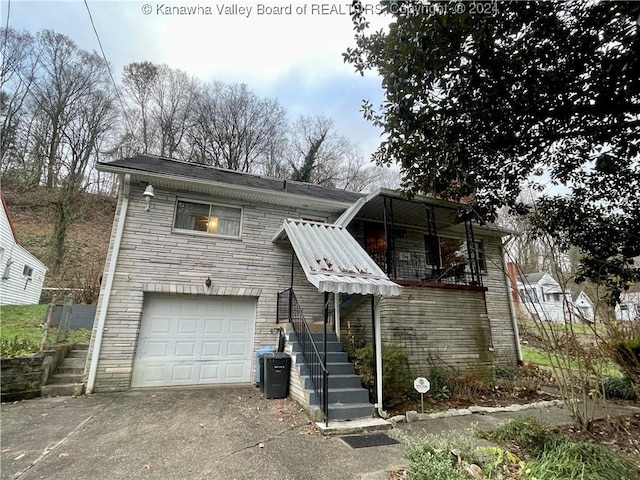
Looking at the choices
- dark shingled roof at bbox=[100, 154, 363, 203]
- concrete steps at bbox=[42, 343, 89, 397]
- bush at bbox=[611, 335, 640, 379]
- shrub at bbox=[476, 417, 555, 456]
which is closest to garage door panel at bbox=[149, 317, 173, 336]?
concrete steps at bbox=[42, 343, 89, 397]

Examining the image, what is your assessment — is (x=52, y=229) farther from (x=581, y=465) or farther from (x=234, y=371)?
(x=581, y=465)

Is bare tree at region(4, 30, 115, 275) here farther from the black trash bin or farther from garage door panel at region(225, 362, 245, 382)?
the black trash bin

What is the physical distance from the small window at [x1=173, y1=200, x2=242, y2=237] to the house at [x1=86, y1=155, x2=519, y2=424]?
3 cm

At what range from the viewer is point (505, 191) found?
6.48 meters

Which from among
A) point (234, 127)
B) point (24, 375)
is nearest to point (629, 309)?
point (24, 375)

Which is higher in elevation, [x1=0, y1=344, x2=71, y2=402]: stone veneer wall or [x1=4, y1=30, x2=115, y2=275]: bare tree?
[x1=4, y1=30, x2=115, y2=275]: bare tree

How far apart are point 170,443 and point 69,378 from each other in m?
4.09

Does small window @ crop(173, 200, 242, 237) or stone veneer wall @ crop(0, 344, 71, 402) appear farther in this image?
small window @ crop(173, 200, 242, 237)

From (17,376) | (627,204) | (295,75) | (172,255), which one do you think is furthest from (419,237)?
(17,376)

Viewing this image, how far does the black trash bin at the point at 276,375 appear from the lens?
6.07 m

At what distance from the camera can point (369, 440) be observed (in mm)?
4355

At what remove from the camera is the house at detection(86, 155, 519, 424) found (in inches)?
250

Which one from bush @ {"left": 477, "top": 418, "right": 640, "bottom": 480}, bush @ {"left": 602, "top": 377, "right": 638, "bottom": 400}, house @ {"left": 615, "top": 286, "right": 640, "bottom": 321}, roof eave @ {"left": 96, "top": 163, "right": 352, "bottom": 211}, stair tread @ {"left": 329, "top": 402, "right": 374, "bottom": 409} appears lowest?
bush @ {"left": 602, "top": 377, "right": 638, "bottom": 400}

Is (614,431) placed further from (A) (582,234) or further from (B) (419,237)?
(B) (419,237)
